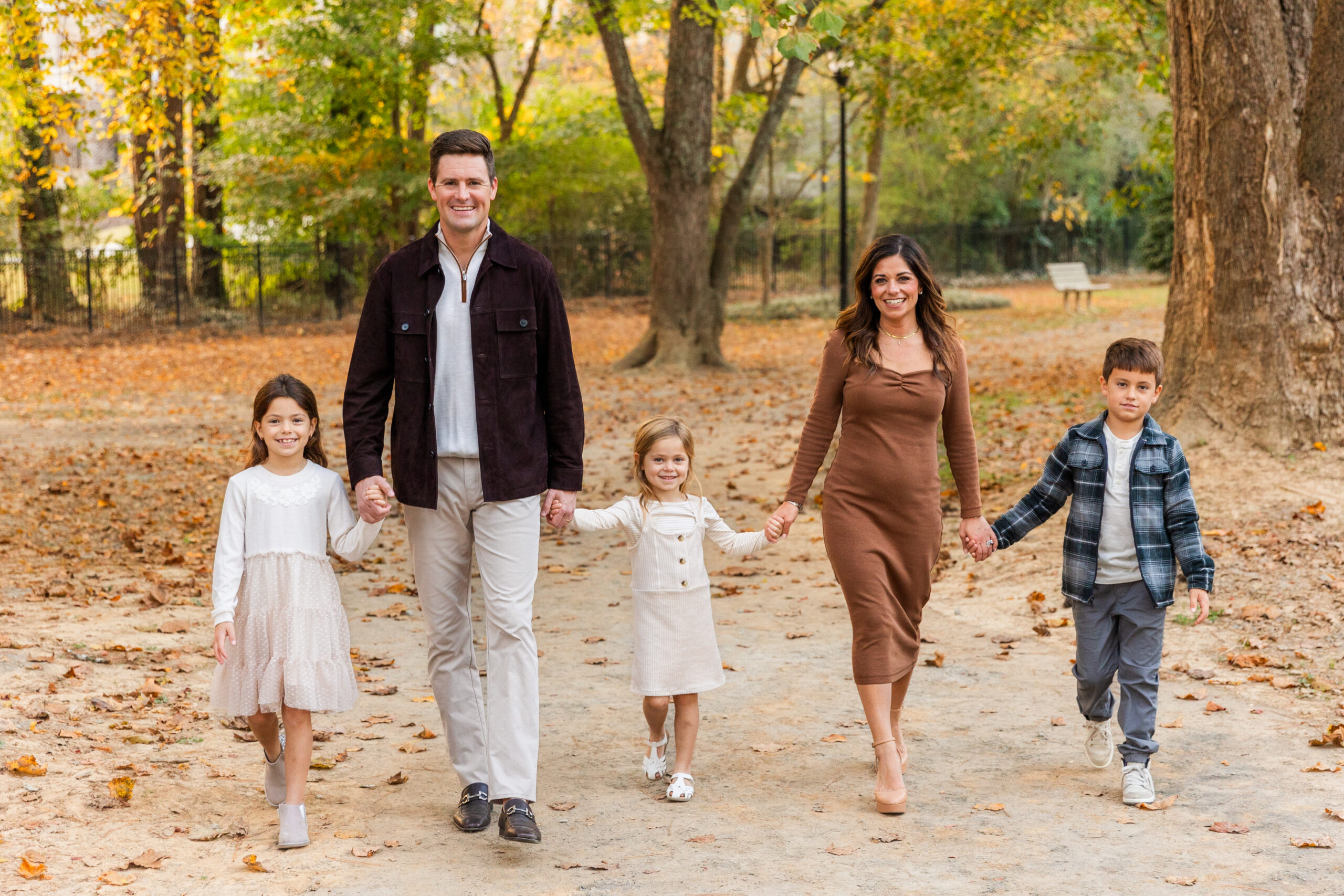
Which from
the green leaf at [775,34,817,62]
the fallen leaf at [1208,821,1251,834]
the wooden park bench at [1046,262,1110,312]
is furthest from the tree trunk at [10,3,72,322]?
the fallen leaf at [1208,821,1251,834]

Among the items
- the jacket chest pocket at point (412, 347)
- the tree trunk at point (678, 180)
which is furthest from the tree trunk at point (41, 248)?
the jacket chest pocket at point (412, 347)

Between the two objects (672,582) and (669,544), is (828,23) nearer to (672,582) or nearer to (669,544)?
(669,544)

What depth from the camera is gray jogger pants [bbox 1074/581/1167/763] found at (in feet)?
15.3

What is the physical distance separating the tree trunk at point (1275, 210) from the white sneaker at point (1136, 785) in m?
4.48

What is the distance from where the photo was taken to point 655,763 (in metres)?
4.98

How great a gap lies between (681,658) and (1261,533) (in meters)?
4.43

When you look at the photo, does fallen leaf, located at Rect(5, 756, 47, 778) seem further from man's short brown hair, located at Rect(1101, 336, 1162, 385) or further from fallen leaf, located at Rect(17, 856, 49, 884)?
man's short brown hair, located at Rect(1101, 336, 1162, 385)

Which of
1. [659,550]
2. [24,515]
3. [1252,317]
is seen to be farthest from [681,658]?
[24,515]

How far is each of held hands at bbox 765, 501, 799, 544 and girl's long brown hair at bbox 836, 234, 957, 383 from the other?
0.59m

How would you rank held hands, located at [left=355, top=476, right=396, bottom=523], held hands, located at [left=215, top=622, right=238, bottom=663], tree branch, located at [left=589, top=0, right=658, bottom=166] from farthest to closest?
tree branch, located at [left=589, top=0, right=658, bottom=166] < held hands, located at [left=355, top=476, right=396, bottom=523] < held hands, located at [left=215, top=622, right=238, bottom=663]

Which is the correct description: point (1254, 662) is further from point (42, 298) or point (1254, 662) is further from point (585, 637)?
point (42, 298)

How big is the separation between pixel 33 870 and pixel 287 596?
1109 mm

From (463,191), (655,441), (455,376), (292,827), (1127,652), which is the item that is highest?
(463,191)

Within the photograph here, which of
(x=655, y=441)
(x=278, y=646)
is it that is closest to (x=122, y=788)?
(x=278, y=646)
